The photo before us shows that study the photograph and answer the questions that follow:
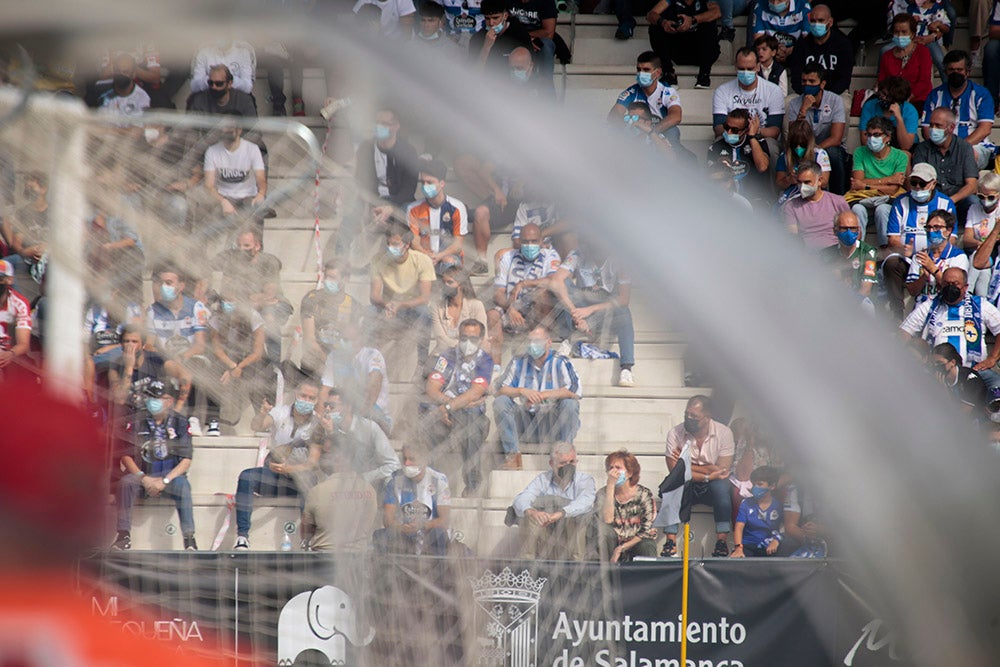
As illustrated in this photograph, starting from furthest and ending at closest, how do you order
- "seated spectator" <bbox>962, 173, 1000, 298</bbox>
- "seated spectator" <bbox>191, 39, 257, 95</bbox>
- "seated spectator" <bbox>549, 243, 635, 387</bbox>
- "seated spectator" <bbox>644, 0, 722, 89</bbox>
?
"seated spectator" <bbox>644, 0, 722, 89</bbox> → "seated spectator" <bbox>962, 173, 1000, 298</bbox> → "seated spectator" <bbox>191, 39, 257, 95</bbox> → "seated spectator" <bbox>549, 243, 635, 387</bbox>

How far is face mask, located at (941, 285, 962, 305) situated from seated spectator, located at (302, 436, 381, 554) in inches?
215

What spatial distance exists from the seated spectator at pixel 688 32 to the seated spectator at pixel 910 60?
1.29 m

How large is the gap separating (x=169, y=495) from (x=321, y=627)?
0.68 m

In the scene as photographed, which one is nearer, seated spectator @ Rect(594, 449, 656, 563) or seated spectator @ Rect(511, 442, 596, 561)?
seated spectator @ Rect(511, 442, 596, 561)

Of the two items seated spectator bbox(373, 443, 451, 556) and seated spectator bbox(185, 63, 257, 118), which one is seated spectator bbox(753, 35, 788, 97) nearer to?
seated spectator bbox(185, 63, 257, 118)

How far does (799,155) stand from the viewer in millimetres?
8422

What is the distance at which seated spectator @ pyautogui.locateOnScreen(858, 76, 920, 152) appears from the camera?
28.5ft

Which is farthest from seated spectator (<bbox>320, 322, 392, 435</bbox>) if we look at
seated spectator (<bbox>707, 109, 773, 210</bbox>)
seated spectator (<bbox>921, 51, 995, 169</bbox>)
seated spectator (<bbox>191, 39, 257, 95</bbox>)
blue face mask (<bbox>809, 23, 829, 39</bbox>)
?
blue face mask (<bbox>809, 23, 829, 39</bbox>)

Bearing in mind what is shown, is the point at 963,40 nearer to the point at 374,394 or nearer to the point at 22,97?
the point at 374,394

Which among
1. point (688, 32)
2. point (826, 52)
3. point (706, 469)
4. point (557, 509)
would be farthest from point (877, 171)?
point (557, 509)

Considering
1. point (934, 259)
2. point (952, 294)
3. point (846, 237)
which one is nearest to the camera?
point (846, 237)

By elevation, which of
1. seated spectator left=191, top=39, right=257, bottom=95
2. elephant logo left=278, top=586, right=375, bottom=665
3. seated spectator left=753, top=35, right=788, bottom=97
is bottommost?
elephant logo left=278, top=586, right=375, bottom=665

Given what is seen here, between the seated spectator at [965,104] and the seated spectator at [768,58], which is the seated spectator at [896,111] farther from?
the seated spectator at [768,58]

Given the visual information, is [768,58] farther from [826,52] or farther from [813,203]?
[813,203]
